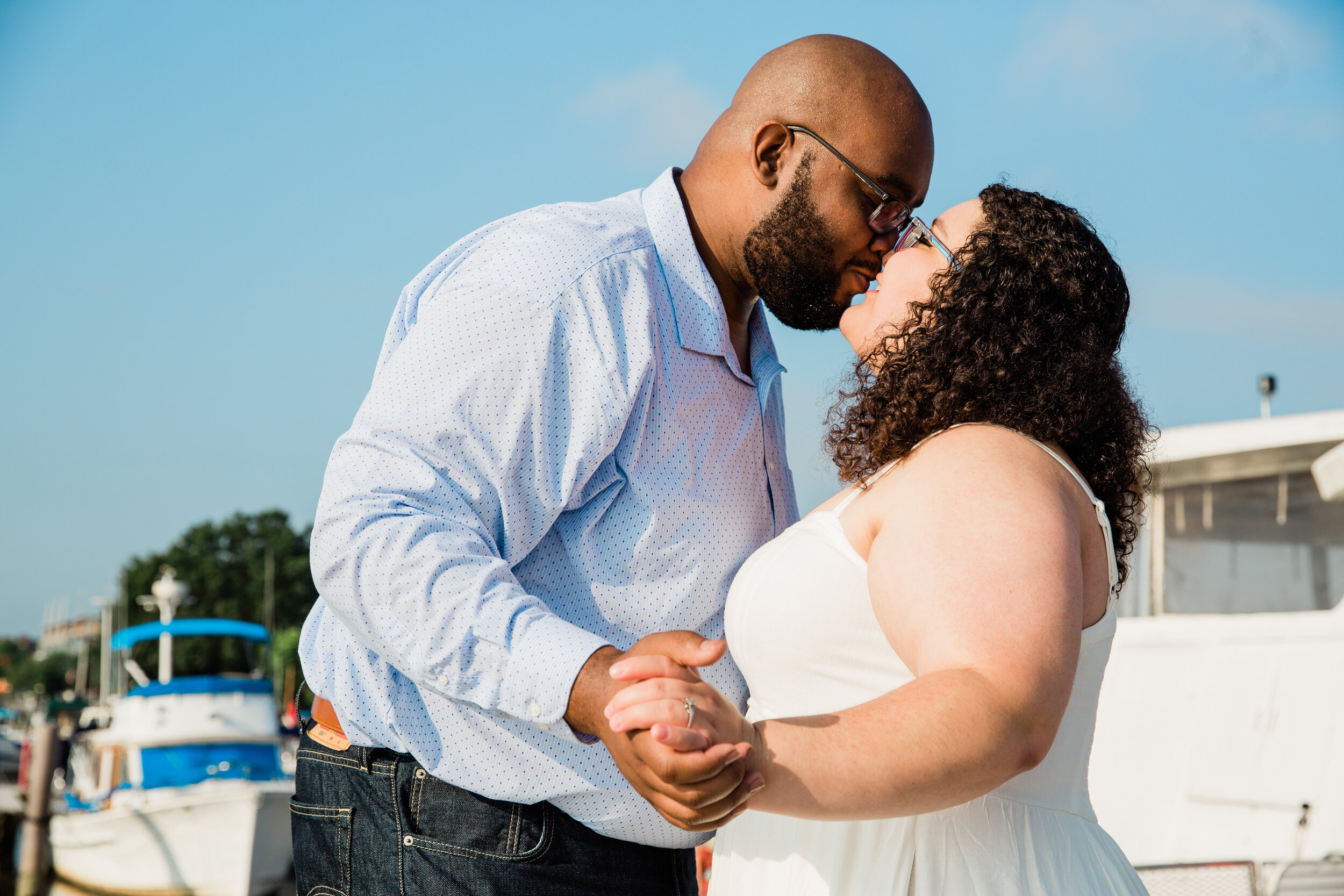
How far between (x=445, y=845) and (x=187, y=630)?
16.5m

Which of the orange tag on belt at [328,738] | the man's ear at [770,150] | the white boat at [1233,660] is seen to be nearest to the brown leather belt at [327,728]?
the orange tag on belt at [328,738]

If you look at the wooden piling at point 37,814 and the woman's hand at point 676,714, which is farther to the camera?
the wooden piling at point 37,814

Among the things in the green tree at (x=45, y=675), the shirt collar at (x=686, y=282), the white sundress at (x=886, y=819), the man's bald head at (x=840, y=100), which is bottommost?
the white sundress at (x=886, y=819)

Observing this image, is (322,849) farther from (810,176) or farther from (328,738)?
(810,176)

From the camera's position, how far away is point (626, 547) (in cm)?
232

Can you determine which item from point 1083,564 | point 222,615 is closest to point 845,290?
point 1083,564

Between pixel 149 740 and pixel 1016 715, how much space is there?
53.6ft

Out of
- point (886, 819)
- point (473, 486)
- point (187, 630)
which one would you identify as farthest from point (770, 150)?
point (187, 630)

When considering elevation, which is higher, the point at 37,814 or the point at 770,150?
the point at 770,150

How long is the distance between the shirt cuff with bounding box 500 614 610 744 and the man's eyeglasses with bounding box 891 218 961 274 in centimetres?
104

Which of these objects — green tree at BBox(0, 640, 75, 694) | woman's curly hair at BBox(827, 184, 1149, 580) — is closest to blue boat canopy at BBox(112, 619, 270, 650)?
woman's curly hair at BBox(827, 184, 1149, 580)

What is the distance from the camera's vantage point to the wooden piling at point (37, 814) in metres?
14.0

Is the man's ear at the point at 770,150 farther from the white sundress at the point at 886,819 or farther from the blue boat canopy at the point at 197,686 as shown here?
the blue boat canopy at the point at 197,686

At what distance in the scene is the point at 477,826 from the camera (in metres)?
2.29
